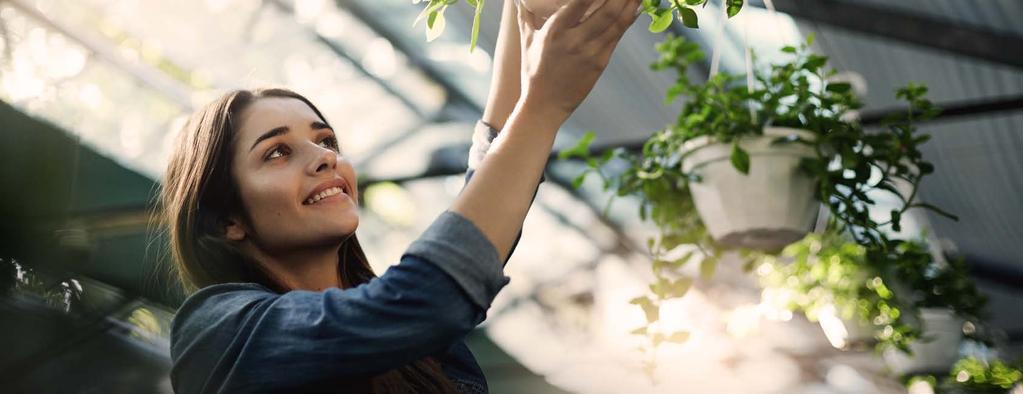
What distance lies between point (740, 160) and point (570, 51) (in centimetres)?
155

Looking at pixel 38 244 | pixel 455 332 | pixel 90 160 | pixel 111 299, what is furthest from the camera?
pixel 111 299

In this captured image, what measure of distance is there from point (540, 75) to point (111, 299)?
297 inches

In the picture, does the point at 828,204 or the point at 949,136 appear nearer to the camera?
the point at 828,204

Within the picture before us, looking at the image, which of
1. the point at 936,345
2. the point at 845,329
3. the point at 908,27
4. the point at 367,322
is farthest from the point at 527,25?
the point at 936,345

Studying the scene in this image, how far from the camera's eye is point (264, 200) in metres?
0.89

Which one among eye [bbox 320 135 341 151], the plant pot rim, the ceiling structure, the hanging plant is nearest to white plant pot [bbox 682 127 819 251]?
the plant pot rim

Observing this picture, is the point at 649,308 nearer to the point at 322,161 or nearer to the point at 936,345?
the point at 322,161

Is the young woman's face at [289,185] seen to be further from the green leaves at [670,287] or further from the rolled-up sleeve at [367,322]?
the green leaves at [670,287]

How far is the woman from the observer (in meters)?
0.66

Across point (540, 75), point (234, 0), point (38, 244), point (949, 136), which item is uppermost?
point (949, 136)

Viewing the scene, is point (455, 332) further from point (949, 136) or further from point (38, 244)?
point (949, 136)

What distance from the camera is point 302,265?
93 cm

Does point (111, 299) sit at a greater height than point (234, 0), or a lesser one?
lesser

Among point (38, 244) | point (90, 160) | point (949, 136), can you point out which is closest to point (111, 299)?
point (90, 160)
